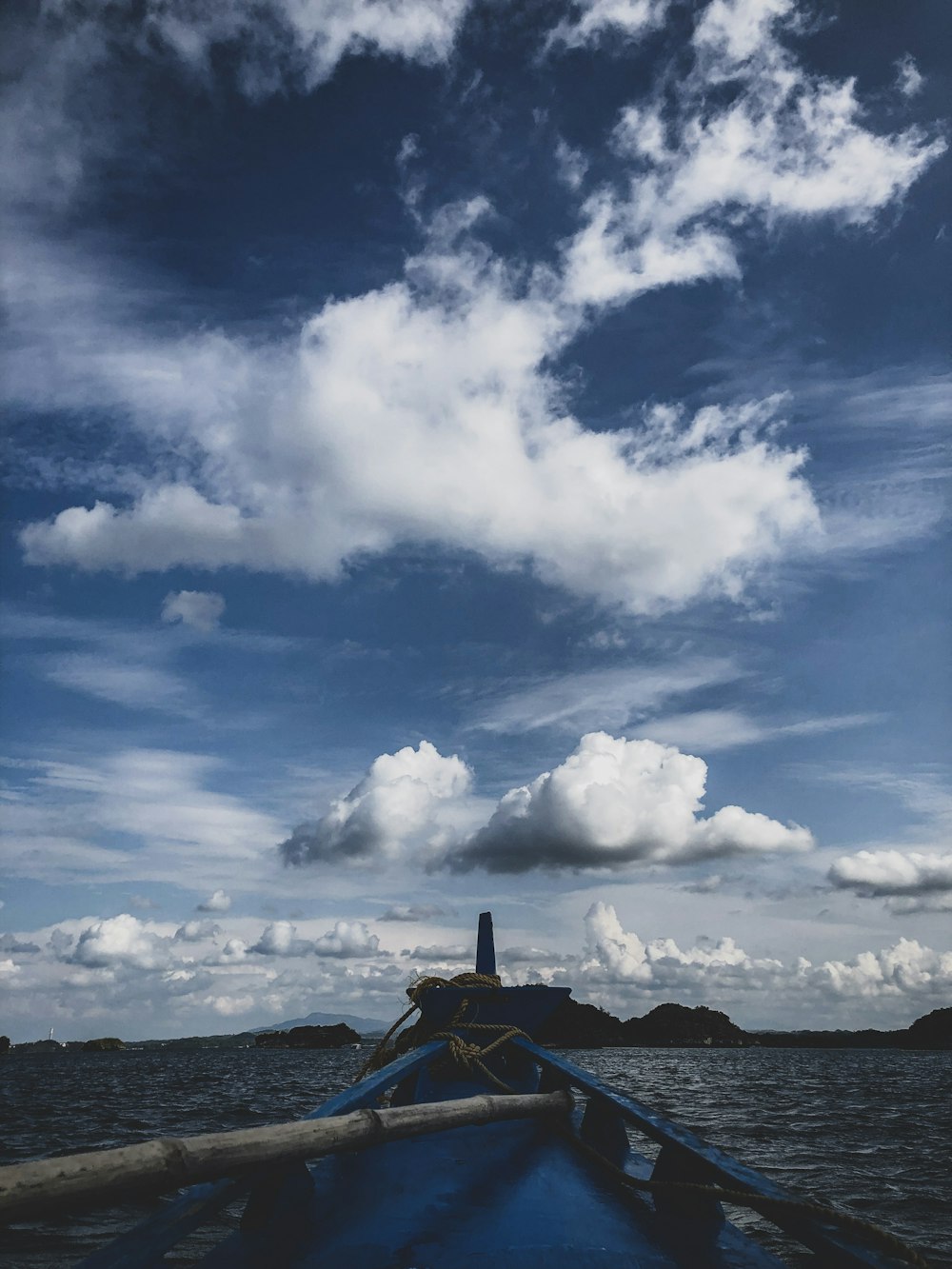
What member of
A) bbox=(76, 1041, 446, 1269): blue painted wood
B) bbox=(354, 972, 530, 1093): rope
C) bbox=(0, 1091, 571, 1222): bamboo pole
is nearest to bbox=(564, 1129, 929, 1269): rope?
bbox=(0, 1091, 571, 1222): bamboo pole

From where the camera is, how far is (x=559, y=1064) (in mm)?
6344

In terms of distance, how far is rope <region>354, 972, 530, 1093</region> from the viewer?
6.52 m

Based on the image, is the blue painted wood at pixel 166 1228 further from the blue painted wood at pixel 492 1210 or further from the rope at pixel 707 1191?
the rope at pixel 707 1191

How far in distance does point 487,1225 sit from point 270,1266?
0.99m

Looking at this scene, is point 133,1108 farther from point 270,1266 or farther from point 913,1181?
point 270,1266

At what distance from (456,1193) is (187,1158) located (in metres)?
2.26

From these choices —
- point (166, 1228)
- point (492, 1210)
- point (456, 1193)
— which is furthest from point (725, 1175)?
point (166, 1228)

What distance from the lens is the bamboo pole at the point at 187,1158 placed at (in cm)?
207

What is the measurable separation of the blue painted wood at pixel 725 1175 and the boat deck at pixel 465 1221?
0.34 m

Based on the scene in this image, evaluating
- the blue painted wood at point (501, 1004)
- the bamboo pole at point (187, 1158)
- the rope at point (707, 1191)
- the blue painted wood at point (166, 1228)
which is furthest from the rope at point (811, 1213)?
the blue painted wood at point (501, 1004)

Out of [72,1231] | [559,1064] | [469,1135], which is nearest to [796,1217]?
[469,1135]

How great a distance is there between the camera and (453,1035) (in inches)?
270

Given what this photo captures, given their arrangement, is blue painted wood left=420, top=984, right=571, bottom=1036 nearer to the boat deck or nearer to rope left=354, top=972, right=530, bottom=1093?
rope left=354, top=972, right=530, bottom=1093

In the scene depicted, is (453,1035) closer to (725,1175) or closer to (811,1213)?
(725,1175)
